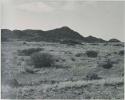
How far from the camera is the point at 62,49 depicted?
164 inches

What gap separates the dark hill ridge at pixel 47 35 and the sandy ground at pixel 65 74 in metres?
0.05

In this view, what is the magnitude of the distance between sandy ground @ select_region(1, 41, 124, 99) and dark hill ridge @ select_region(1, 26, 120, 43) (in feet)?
0.16

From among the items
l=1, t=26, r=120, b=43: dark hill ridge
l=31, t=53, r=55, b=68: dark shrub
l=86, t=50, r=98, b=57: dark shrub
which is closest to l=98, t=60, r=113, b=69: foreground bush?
l=86, t=50, r=98, b=57: dark shrub

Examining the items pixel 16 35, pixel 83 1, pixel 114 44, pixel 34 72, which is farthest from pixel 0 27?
pixel 114 44

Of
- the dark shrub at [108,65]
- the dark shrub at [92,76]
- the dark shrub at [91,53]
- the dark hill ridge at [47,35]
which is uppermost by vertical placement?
the dark hill ridge at [47,35]

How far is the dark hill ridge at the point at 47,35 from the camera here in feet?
13.5

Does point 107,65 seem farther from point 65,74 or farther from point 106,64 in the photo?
point 65,74

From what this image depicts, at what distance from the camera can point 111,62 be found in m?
4.21

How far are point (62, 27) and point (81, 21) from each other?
7.7 inches

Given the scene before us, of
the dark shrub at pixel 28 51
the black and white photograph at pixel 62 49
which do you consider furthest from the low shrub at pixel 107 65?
the dark shrub at pixel 28 51

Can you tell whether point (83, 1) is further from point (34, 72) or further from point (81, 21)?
point (34, 72)

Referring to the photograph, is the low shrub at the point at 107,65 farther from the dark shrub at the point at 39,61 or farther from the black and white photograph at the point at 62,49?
the dark shrub at the point at 39,61

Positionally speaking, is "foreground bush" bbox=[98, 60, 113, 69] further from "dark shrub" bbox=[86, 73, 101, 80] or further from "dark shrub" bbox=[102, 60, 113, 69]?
"dark shrub" bbox=[86, 73, 101, 80]

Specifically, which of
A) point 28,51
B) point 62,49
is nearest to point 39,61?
point 28,51
